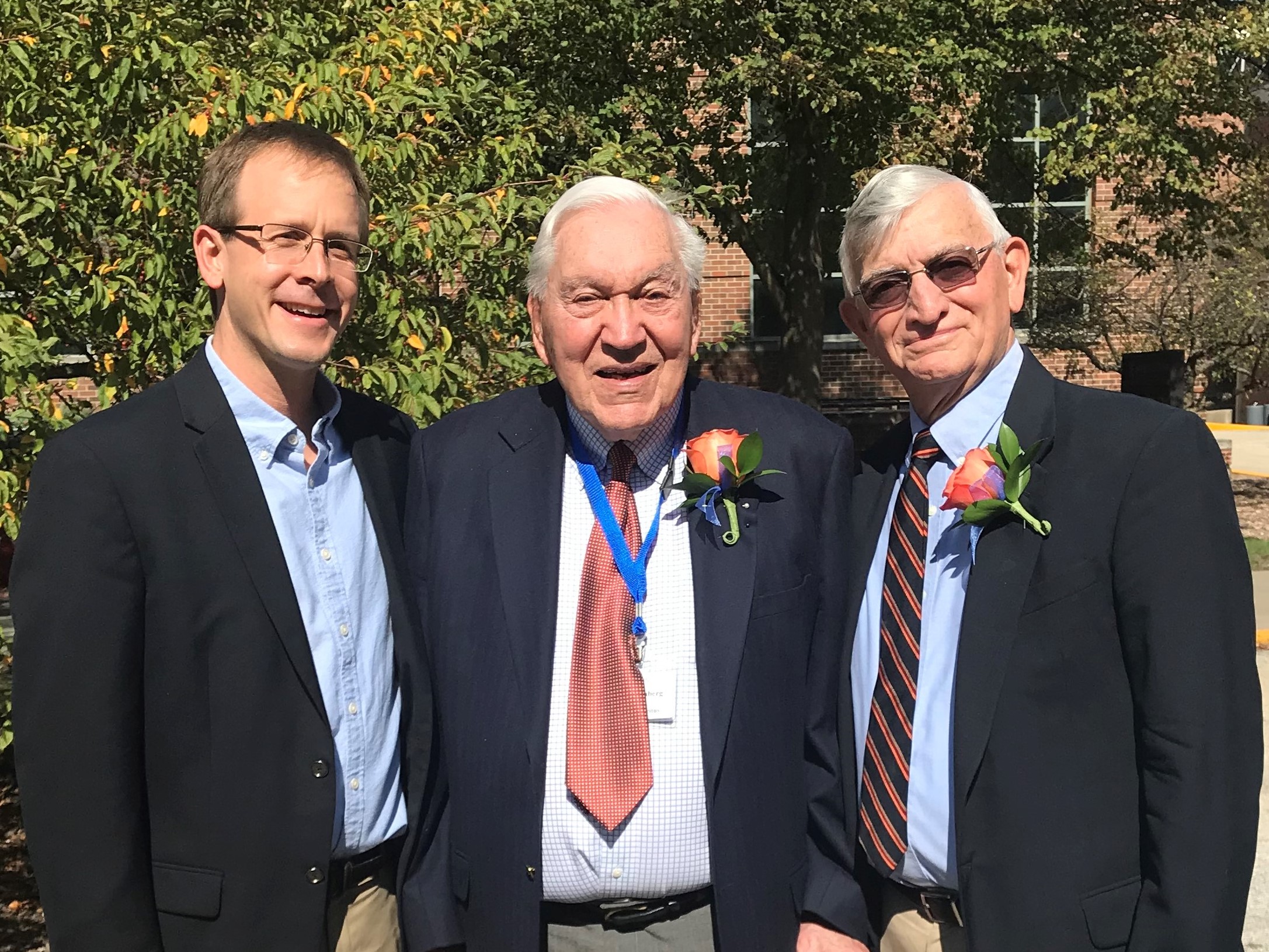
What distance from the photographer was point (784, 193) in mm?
14664

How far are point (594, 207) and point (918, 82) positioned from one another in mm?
9233

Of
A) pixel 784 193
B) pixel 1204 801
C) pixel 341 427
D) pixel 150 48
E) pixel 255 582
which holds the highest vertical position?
pixel 784 193

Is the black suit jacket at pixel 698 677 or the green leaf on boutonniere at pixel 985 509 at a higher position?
the green leaf on boutonniere at pixel 985 509

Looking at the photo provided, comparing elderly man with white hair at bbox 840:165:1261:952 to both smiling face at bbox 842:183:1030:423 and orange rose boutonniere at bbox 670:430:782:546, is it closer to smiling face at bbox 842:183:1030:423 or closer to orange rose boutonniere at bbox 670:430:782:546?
smiling face at bbox 842:183:1030:423

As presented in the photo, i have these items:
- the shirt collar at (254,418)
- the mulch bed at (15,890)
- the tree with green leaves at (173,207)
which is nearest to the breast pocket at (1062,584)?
the shirt collar at (254,418)

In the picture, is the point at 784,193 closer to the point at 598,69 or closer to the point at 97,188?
the point at 598,69

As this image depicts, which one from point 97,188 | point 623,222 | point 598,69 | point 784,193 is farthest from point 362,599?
point 784,193

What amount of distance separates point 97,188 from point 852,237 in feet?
8.87

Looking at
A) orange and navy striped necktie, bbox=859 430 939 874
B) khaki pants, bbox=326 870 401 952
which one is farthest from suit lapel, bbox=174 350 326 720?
orange and navy striped necktie, bbox=859 430 939 874

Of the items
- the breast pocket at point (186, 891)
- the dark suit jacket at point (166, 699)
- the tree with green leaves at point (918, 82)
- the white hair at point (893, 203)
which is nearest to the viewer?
the dark suit jacket at point (166, 699)

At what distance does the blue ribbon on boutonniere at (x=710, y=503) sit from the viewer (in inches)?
104

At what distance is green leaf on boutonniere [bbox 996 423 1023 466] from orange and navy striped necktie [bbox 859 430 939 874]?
0.23m

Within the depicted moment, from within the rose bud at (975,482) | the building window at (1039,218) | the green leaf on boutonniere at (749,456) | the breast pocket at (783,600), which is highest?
the building window at (1039,218)

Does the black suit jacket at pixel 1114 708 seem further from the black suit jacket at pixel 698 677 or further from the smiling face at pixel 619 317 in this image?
the smiling face at pixel 619 317
